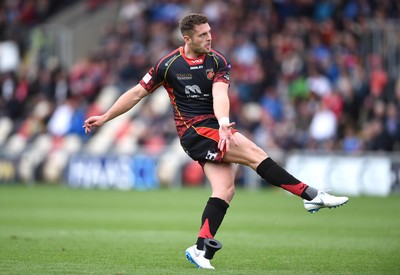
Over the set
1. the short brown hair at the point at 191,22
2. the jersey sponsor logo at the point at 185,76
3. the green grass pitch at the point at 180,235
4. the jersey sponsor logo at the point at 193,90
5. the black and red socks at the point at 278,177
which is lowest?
the green grass pitch at the point at 180,235

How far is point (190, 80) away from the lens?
9.90m

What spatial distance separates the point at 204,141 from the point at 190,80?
685 millimetres

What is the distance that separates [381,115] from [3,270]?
1605cm

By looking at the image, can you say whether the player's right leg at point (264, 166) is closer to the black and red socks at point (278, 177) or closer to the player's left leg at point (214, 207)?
the black and red socks at point (278, 177)

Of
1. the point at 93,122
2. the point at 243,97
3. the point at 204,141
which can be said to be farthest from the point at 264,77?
the point at 204,141

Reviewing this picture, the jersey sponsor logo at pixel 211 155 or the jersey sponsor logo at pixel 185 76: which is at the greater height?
the jersey sponsor logo at pixel 185 76

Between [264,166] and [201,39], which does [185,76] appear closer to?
[201,39]

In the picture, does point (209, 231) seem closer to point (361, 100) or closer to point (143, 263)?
point (143, 263)

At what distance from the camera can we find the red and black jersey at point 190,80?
986cm

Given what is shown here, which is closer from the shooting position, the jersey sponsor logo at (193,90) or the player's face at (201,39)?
the player's face at (201,39)

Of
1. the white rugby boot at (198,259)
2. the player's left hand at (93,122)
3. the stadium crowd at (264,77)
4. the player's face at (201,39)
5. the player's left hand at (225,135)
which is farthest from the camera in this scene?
the stadium crowd at (264,77)

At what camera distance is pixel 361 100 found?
81.8ft

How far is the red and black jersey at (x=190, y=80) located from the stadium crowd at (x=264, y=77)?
14272 mm

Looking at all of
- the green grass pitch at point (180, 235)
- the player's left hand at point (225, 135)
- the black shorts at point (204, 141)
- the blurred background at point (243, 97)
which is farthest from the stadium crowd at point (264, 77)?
the player's left hand at point (225, 135)
